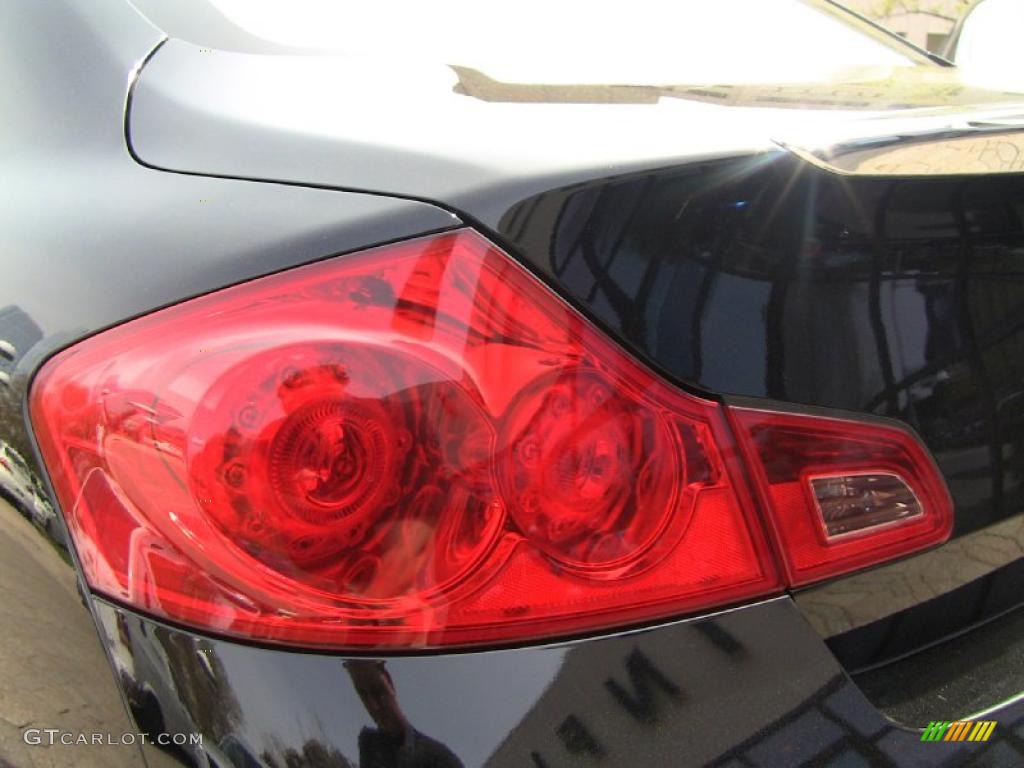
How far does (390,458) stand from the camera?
35.6 inches

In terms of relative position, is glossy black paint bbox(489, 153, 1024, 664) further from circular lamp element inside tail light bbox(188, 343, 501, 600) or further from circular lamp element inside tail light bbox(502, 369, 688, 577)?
circular lamp element inside tail light bbox(188, 343, 501, 600)

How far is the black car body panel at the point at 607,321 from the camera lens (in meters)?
0.91

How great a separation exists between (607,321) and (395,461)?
0.80 ft

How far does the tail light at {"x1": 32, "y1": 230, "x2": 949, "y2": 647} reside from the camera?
0.90 metres

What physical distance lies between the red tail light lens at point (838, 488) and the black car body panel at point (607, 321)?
0.08 feet

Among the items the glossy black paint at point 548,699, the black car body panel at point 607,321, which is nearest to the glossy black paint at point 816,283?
the black car body panel at point 607,321

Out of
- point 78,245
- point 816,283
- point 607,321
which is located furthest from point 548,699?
point 78,245

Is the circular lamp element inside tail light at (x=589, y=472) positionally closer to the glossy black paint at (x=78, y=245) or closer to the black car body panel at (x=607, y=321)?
the black car body panel at (x=607, y=321)

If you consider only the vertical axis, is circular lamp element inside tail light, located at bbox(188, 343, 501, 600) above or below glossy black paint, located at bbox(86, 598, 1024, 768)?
above

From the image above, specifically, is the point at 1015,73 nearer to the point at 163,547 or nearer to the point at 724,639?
the point at 724,639

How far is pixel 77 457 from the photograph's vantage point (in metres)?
0.97

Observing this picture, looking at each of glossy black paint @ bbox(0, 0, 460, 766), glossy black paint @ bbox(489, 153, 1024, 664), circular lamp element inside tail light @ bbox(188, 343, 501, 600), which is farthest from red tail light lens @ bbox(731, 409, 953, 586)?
glossy black paint @ bbox(0, 0, 460, 766)

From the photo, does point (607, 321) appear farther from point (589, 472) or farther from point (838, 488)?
point (838, 488)

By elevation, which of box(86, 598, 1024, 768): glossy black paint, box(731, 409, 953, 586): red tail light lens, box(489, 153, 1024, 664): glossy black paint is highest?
box(489, 153, 1024, 664): glossy black paint
